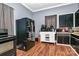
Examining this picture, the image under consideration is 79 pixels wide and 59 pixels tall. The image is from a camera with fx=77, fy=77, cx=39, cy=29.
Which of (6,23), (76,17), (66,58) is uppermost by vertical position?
(76,17)

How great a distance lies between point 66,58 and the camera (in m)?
0.32

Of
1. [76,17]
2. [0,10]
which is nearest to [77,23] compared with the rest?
[76,17]

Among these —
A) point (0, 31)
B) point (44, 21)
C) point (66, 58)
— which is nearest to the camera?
point (66, 58)

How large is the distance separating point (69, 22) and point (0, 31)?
3.12 ft

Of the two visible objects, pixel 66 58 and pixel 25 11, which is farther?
pixel 25 11

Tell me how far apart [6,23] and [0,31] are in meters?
0.13

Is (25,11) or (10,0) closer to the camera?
(10,0)

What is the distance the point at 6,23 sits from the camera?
0.88 meters

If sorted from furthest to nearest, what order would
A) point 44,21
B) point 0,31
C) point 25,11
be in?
1. point 44,21
2. point 25,11
3. point 0,31

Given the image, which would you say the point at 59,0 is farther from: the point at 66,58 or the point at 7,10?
the point at 7,10

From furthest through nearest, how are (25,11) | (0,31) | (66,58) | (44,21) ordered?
(44,21)
(25,11)
(0,31)
(66,58)

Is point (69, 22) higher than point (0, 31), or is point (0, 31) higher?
point (69, 22)

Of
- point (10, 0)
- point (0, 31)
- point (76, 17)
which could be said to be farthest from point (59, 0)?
point (76, 17)

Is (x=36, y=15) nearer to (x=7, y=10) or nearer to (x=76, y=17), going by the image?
(x=7, y=10)
